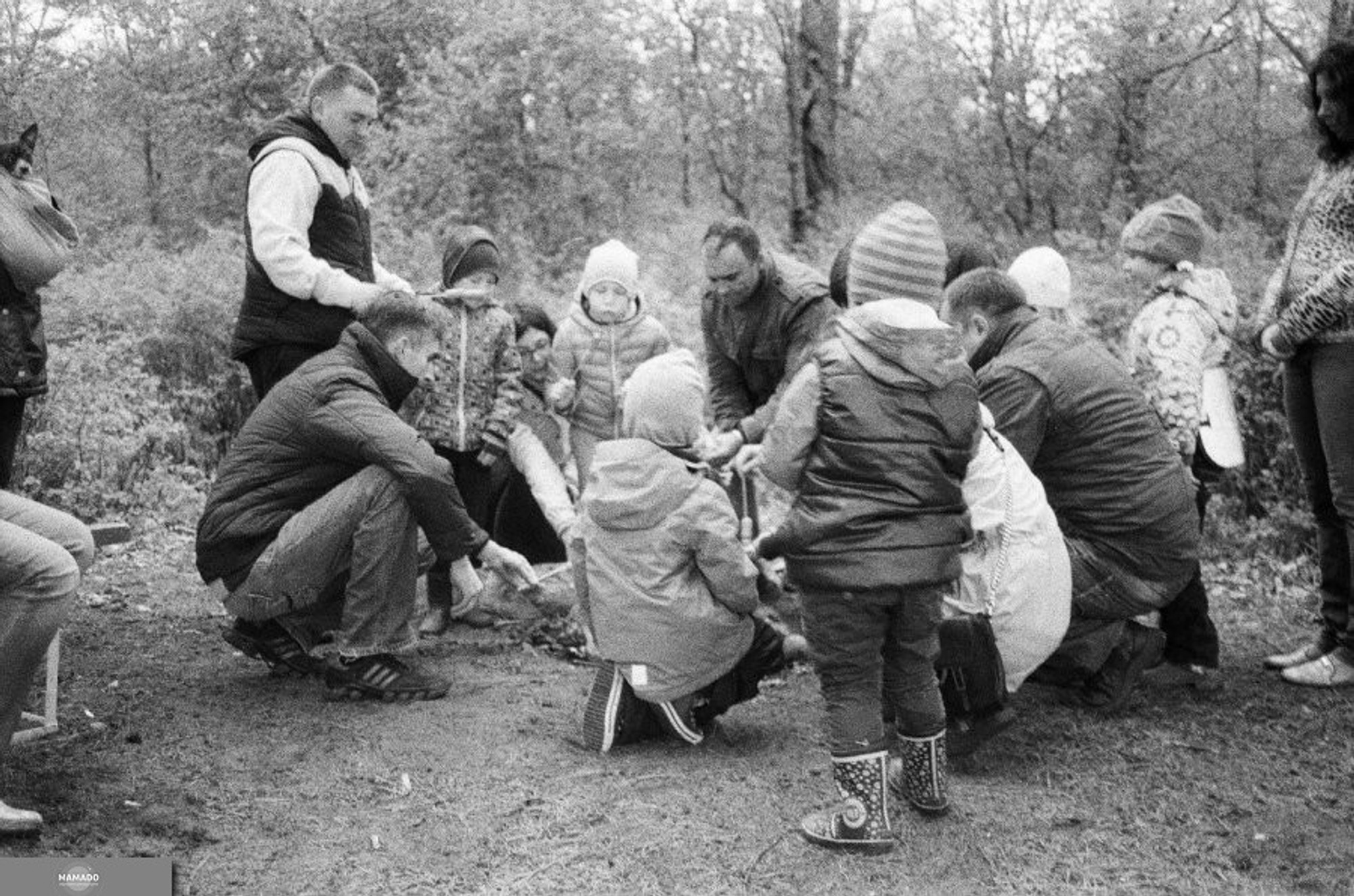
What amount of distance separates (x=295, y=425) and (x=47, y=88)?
977 cm

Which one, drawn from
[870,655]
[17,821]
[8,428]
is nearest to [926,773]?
[870,655]

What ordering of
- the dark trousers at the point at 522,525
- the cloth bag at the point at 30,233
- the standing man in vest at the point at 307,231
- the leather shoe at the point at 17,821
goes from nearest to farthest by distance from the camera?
1. the leather shoe at the point at 17,821
2. the cloth bag at the point at 30,233
3. the standing man in vest at the point at 307,231
4. the dark trousers at the point at 522,525

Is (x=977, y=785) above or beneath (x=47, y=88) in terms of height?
beneath

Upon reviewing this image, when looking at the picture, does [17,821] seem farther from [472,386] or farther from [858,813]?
[472,386]

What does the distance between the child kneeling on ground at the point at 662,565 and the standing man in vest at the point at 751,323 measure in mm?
1224

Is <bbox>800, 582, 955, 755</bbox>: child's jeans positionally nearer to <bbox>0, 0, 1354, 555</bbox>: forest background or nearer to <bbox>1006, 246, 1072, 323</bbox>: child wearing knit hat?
<bbox>1006, 246, 1072, 323</bbox>: child wearing knit hat

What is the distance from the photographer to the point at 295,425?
4742mm

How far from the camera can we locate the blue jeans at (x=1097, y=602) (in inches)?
179

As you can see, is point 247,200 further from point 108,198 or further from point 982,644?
point 108,198

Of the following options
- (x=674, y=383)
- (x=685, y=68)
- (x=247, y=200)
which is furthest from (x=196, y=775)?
(x=685, y=68)

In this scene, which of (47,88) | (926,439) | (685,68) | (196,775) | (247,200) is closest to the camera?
(926,439)

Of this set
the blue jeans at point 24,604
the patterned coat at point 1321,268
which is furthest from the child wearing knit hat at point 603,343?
the blue jeans at point 24,604

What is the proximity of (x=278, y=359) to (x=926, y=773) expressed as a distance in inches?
118

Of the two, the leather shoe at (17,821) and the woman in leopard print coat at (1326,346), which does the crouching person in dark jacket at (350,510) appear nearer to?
the leather shoe at (17,821)
